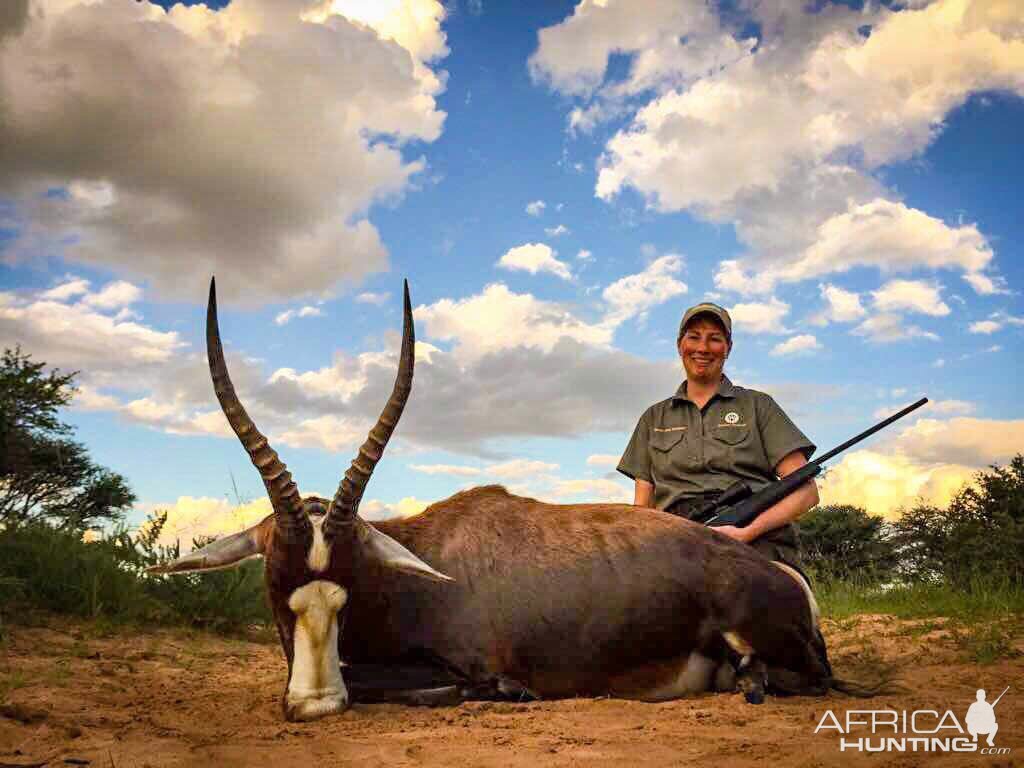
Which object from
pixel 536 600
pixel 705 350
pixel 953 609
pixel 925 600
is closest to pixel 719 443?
pixel 705 350

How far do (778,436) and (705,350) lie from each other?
33.3 inches

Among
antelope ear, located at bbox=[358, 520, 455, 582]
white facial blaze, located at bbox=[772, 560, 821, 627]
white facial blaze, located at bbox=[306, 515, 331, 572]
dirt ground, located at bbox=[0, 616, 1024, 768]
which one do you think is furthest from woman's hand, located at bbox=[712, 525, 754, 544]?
white facial blaze, located at bbox=[306, 515, 331, 572]

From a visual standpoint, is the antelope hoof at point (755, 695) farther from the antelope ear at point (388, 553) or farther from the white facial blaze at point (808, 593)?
the antelope ear at point (388, 553)

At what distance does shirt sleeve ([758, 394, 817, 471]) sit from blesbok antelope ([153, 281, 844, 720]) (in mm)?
1232

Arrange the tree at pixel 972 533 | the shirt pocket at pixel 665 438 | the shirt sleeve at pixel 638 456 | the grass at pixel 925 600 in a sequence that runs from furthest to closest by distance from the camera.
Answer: the tree at pixel 972 533, the grass at pixel 925 600, the shirt sleeve at pixel 638 456, the shirt pocket at pixel 665 438

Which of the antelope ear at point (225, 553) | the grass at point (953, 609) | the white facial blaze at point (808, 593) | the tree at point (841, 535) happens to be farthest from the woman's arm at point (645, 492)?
the tree at point (841, 535)

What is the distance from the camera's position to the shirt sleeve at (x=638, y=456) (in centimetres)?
710

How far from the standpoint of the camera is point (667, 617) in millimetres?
5012

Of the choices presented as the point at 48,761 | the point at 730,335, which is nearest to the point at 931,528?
the point at 730,335

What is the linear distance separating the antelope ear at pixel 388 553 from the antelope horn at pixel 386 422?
0.18 metres

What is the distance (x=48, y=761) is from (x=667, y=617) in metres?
2.98

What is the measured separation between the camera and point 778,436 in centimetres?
640

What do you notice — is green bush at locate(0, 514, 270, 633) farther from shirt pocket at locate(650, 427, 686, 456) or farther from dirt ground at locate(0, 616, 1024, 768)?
shirt pocket at locate(650, 427, 686, 456)

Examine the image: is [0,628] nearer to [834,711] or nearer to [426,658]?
[426,658]
